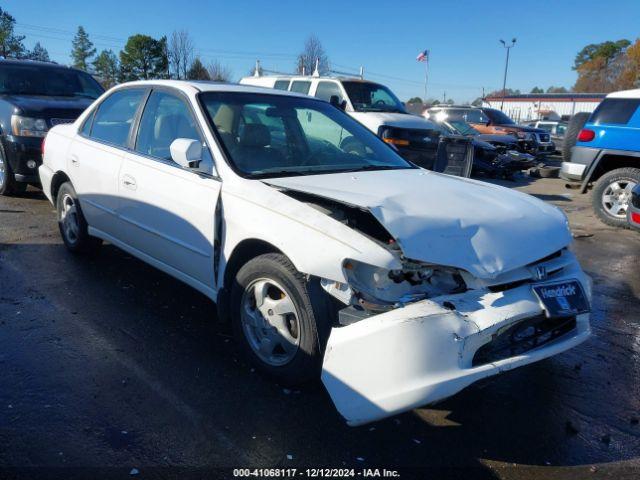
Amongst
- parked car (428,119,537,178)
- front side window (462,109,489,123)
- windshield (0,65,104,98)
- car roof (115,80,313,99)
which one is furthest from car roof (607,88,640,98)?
front side window (462,109,489,123)

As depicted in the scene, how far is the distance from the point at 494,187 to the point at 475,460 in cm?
191

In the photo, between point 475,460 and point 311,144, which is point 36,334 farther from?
point 475,460

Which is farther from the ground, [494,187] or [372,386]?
[494,187]

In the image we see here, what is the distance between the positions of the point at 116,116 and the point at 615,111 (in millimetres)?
6828

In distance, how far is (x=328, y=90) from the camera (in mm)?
10797

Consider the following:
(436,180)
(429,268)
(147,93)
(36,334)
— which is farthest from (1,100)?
(429,268)

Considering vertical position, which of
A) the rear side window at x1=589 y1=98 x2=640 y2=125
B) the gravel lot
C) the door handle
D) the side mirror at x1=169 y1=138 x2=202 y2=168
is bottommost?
the gravel lot

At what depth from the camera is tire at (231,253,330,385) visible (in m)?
2.66

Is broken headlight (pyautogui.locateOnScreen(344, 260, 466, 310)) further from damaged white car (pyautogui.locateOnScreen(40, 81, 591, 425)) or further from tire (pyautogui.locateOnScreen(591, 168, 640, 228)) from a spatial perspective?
tire (pyautogui.locateOnScreen(591, 168, 640, 228))

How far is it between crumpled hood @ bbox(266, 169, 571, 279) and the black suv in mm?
5416

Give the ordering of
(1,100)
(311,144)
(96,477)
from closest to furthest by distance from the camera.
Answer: (96,477), (311,144), (1,100)

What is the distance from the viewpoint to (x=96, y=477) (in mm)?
2254

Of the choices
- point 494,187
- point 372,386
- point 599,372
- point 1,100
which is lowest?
point 599,372

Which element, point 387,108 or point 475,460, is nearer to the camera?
point 475,460
